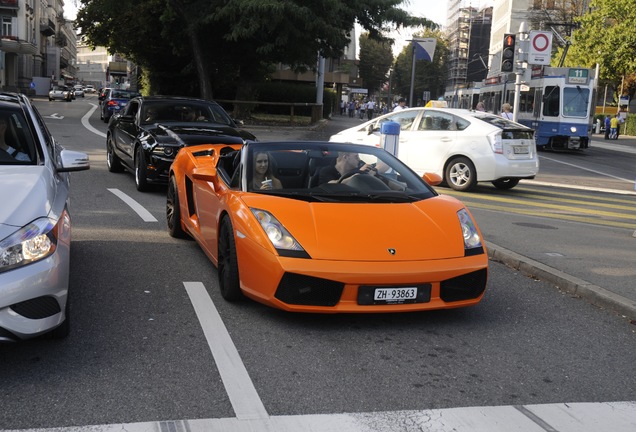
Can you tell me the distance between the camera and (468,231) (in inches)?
223

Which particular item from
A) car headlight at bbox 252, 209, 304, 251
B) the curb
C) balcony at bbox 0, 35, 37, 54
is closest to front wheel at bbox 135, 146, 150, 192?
the curb

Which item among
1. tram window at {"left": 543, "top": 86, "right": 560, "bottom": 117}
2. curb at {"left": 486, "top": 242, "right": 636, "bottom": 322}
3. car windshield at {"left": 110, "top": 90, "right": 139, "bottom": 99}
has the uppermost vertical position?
tram window at {"left": 543, "top": 86, "right": 560, "bottom": 117}

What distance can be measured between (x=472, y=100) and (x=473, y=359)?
44895 mm

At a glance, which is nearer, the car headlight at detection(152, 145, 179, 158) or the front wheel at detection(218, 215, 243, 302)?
the front wheel at detection(218, 215, 243, 302)

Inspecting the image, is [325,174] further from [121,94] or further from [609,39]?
[609,39]

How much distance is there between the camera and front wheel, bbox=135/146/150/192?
38.4 feet

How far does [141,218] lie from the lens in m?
9.53

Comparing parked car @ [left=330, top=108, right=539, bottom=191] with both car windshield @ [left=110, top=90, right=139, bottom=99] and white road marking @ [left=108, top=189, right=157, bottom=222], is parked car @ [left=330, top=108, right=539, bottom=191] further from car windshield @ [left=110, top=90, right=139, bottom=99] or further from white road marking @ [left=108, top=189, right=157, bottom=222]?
car windshield @ [left=110, top=90, right=139, bottom=99]

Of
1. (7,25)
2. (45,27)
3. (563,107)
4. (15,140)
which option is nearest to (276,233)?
(15,140)

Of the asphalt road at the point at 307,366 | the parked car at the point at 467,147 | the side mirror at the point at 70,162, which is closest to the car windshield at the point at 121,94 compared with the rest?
the parked car at the point at 467,147

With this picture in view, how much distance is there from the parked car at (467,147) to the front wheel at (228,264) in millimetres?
9186

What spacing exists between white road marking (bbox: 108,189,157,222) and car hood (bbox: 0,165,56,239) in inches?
167

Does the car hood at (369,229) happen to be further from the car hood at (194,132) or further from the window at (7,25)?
the window at (7,25)

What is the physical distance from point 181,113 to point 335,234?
8563mm
